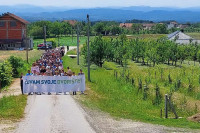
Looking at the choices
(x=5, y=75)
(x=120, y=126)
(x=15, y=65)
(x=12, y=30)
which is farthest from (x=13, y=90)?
(x=12, y=30)

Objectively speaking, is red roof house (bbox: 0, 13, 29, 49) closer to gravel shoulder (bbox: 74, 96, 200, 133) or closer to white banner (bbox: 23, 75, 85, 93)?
white banner (bbox: 23, 75, 85, 93)

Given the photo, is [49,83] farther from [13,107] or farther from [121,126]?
[121,126]

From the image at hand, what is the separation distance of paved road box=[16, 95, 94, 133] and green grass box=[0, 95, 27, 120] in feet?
1.09

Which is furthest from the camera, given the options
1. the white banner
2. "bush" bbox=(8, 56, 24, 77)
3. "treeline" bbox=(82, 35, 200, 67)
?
"treeline" bbox=(82, 35, 200, 67)

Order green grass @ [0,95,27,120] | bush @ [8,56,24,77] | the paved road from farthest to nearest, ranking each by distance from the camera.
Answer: bush @ [8,56,24,77]
green grass @ [0,95,27,120]
the paved road

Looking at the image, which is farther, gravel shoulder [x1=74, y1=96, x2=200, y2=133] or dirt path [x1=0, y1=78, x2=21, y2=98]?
dirt path [x1=0, y1=78, x2=21, y2=98]

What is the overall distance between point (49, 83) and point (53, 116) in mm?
5594

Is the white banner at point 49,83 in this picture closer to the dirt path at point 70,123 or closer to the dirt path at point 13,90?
the dirt path at point 13,90

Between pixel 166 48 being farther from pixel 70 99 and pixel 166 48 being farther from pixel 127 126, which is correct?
pixel 127 126

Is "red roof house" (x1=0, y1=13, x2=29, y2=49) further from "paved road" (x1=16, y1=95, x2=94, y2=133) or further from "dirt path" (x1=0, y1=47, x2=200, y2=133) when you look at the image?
"dirt path" (x1=0, y1=47, x2=200, y2=133)

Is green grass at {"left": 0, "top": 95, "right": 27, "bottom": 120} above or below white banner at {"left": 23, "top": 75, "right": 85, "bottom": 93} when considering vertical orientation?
below

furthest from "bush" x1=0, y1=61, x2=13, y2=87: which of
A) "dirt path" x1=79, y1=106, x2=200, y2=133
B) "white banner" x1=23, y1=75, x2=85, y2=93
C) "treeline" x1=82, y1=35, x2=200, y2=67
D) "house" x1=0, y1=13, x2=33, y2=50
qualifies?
"house" x1=0, y1=13, x2=33, y2=50

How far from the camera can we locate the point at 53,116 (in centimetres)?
1714

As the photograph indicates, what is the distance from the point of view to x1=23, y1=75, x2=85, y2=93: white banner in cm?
2234
